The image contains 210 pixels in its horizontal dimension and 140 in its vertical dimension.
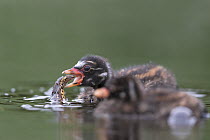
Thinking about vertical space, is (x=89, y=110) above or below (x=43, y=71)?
below

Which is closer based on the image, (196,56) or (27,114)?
(27,114)

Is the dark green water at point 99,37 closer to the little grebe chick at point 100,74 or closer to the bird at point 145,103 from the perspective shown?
the little grebe chick at point 100,74

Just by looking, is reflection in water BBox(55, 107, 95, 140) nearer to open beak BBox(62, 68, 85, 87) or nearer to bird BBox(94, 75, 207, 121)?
bird BBox(94, 75, 207, 121)

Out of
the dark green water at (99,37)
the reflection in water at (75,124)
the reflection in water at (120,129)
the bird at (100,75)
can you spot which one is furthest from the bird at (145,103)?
the dark green water at (99,37)

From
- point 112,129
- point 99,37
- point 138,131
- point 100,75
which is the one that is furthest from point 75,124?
point 99,37

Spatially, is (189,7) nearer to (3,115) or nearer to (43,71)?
(43,71)

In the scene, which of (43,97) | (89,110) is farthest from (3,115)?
(43,97)
